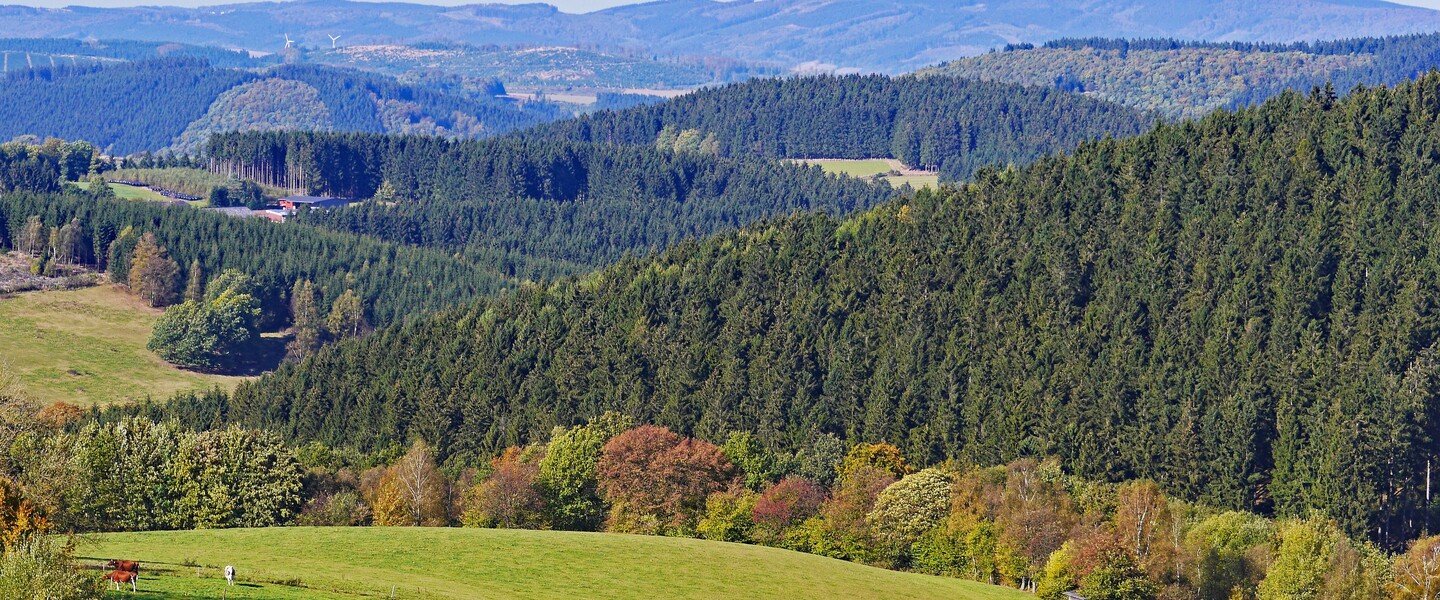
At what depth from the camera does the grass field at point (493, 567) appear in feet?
287

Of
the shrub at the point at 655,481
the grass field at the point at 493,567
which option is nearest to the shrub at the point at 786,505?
the shrub at the point at 655,481

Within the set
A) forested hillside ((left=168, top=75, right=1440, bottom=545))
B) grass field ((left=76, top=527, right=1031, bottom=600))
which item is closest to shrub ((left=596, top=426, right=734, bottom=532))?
grass field ((left=76, top=527, right=1031, bottom=600))

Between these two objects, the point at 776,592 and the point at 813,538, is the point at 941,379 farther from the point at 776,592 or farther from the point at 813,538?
the point at 776,592

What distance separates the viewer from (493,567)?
99.2 meters

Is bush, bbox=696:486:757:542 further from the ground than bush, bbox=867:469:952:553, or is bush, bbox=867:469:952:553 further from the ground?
bush, bbox=867:469:952:553

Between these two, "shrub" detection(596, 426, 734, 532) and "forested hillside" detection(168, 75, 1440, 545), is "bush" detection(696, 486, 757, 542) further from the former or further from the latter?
"forested hillside" detection(168, 75, 1440, 545)

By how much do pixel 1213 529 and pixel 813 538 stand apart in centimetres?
2815

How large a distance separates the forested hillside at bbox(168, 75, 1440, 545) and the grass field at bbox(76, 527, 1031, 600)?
50.7 meters

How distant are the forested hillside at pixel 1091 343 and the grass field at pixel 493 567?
50.7 meters

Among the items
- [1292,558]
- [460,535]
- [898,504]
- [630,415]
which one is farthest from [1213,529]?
[630,415]

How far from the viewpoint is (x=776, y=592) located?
326 feet

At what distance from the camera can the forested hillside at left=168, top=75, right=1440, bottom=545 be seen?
509 ft

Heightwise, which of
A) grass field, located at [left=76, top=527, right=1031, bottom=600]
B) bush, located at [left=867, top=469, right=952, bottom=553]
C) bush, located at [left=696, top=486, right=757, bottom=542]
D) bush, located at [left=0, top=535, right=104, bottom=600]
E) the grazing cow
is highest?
bush, located at [left=0, top=535, right=104, bottom=600]

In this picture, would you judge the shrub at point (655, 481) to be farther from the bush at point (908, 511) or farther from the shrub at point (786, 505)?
the bush at point (908, 511)
